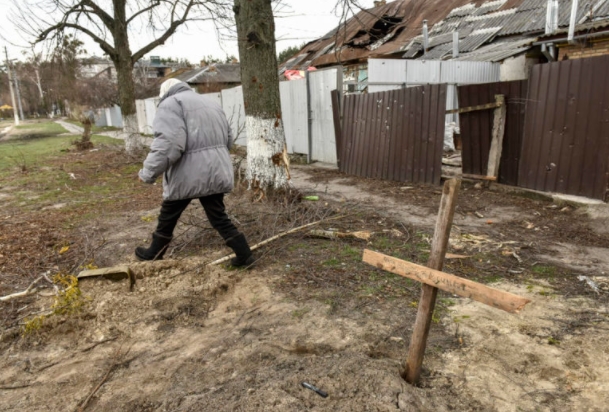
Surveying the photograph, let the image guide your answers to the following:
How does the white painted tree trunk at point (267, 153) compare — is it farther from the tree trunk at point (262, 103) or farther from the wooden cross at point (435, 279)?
the wooden cross at point (435, 279)

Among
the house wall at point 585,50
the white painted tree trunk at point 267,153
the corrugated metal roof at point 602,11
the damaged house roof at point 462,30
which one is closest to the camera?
the white painted tree trunk at point 267,153

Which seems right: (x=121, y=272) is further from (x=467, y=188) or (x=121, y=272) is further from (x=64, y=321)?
(x=467, y=188)

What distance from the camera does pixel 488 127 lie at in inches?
271

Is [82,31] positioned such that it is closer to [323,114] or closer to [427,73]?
[323,114]

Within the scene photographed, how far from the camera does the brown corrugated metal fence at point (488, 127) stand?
6.47 m

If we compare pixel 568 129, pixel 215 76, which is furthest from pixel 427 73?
pixel 215 76

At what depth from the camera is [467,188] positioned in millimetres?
7180

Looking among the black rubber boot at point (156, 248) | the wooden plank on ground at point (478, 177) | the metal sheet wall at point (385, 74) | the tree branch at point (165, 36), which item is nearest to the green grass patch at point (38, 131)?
the tree branch at point (165, 36)

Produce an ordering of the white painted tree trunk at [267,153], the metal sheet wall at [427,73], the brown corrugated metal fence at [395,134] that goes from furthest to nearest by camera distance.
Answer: the metal sheet wall at [427,73], the brown corrugated metal fence at [395,134], the white painted tree trunk at [267,153]

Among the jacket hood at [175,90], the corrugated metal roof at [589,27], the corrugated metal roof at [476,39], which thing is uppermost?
the corrugated metal roof at [476,39]

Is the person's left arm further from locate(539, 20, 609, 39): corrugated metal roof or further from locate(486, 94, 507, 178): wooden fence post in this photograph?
locate(539, 20, 609, 39): corrugated metal roof

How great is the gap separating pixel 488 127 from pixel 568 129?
1299 millimetres

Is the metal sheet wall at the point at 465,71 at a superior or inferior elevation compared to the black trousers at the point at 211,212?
superior

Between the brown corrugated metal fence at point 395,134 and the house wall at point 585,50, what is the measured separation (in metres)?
4.67
